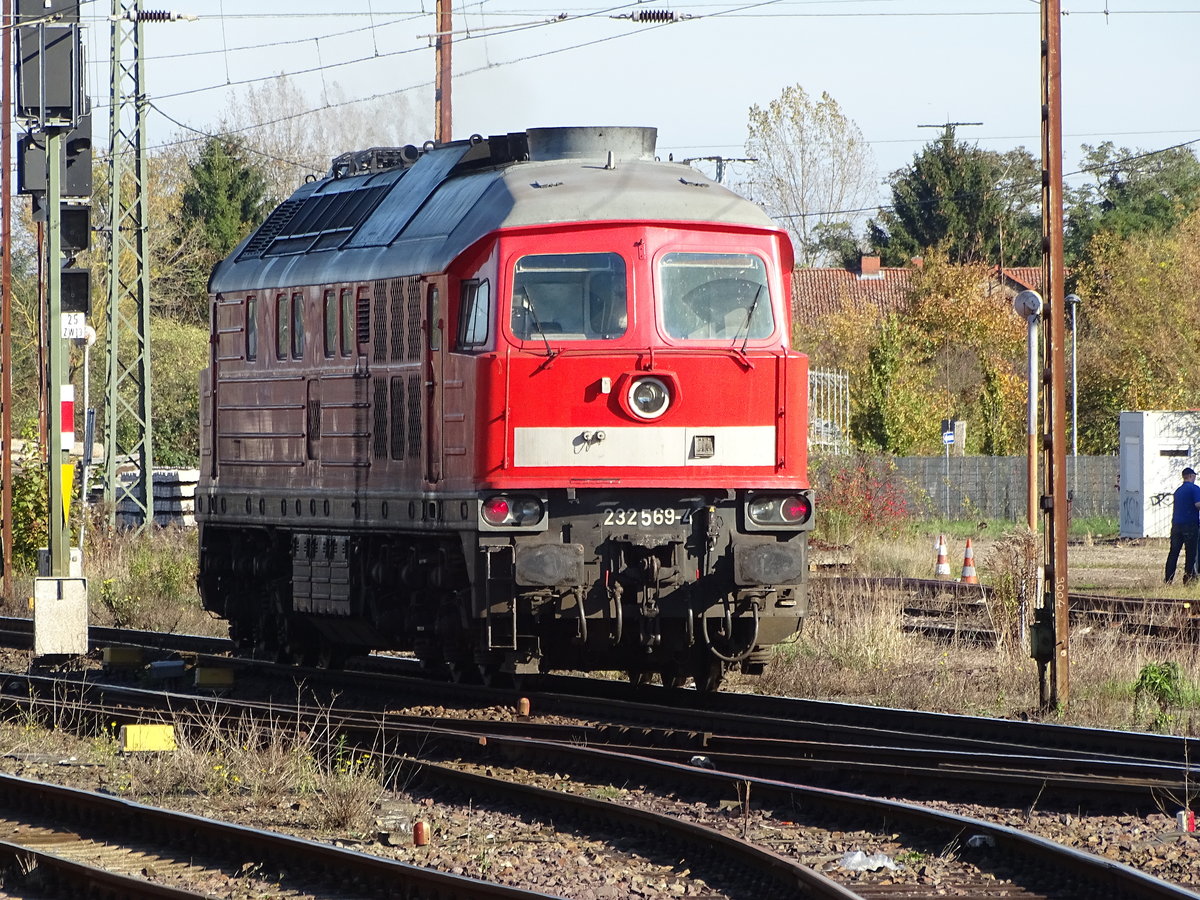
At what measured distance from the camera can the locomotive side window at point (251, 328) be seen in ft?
→ 52.1

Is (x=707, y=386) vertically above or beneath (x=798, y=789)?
above

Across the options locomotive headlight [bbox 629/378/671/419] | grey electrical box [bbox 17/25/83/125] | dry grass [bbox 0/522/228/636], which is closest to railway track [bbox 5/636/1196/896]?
locomotive headlight [bbox 629/378/671/419]

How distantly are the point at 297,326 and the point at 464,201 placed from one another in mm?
2537

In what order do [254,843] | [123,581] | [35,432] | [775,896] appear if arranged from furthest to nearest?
1. [35,432]
2. [123,581]
3. [254,843]
4. [775,896]

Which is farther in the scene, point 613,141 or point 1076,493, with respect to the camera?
point 1076,493

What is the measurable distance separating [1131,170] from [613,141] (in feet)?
239

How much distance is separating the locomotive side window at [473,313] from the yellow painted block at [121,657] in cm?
599

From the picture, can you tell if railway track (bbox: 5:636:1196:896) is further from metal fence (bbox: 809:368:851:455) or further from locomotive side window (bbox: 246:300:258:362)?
metal fence (bbox: 809:368:851:455)

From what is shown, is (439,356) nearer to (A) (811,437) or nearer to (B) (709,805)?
(B) (709,805)

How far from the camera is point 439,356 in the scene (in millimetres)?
12828

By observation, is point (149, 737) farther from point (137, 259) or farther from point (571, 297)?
point (137, 259)

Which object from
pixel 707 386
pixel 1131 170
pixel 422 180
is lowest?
pixel 707 386

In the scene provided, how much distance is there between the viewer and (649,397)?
12.3m

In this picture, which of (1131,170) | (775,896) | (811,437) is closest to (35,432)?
(811,437)
